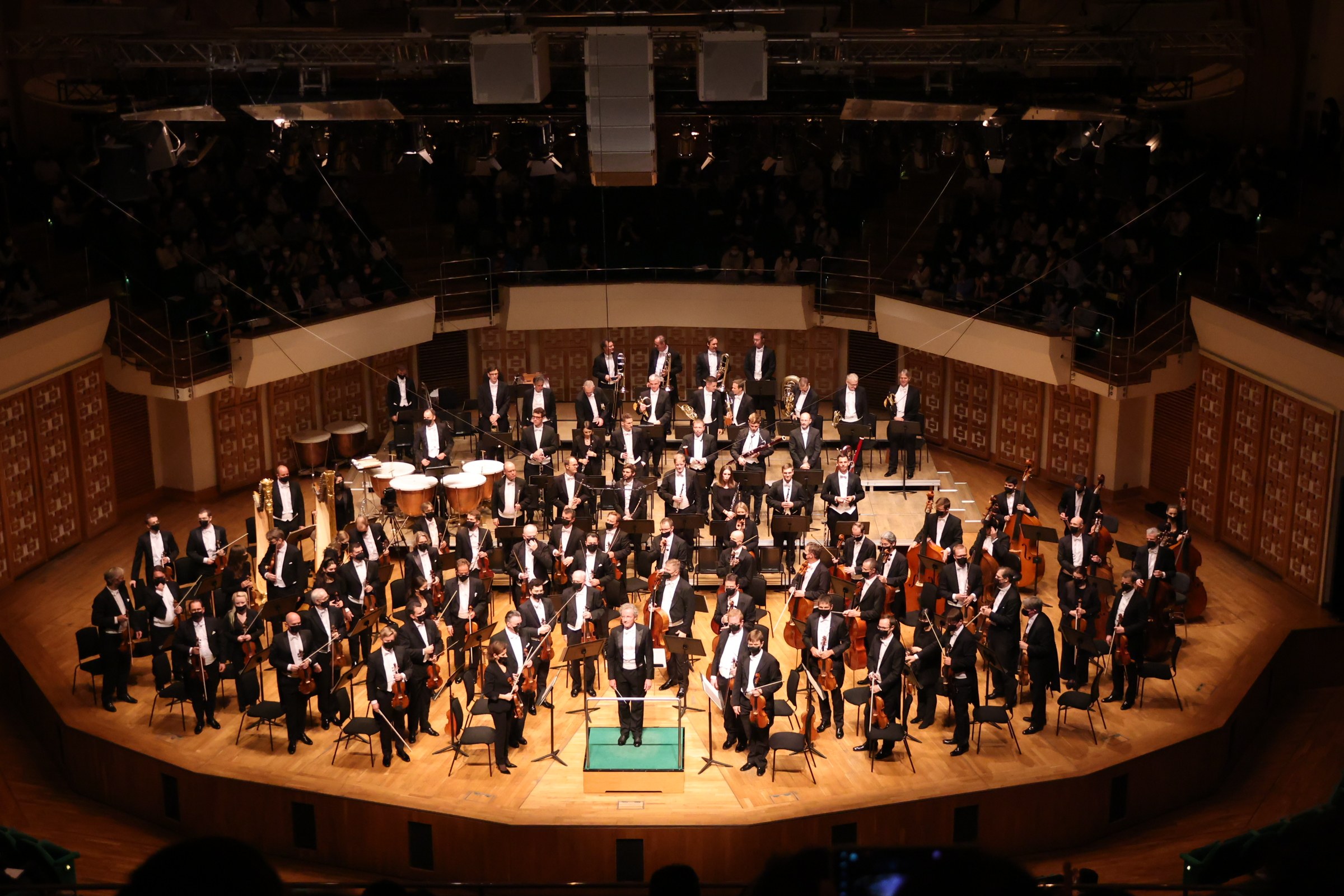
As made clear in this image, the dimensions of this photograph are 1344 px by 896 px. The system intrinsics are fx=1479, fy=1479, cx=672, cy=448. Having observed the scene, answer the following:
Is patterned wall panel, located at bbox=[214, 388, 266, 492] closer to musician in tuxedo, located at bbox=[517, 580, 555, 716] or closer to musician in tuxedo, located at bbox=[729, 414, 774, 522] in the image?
musician in tuxedo, located at bbox=[729, 414, 774, 522]

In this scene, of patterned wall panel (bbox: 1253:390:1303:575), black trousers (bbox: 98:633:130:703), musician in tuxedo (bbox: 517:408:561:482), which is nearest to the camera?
black trousers (bbox: 98:633:130:703)

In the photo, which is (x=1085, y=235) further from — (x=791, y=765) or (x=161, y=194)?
(x=161, y=194)

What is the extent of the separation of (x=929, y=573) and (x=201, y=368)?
816 centimetres

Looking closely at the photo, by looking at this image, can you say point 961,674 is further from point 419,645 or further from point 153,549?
point 153,549

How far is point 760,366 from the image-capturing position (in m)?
16.8

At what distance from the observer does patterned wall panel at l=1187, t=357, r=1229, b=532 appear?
15.9 metres

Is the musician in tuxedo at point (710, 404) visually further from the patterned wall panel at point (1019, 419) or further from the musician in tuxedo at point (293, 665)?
the musician in tuxedo at point (293, 665)

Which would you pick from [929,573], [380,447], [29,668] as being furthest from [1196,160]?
[29,668]

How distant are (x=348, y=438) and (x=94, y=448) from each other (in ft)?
9.82

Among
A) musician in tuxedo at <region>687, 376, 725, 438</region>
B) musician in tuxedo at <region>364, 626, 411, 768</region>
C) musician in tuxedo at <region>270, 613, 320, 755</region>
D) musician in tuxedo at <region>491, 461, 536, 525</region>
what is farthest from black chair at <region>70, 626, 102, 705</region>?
musician in tuxedo at <region>687, 376, 725, 438</region>

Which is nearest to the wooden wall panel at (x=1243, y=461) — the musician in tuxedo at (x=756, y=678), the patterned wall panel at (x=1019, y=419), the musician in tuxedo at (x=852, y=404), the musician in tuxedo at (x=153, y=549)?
the patterned wall panel at (x=1019, y=419)

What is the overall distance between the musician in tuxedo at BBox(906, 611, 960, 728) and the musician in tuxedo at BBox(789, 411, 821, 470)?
112 inches

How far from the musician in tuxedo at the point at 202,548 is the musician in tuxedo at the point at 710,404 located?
199 inches

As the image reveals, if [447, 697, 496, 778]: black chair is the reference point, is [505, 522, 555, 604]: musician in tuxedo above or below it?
above
